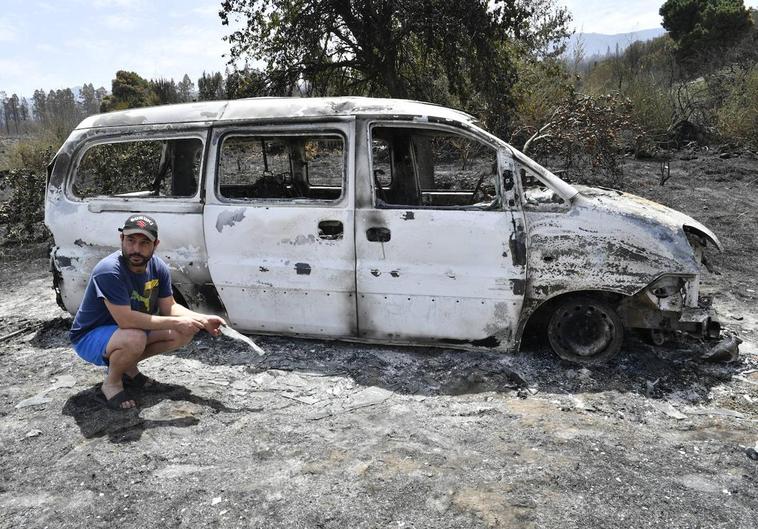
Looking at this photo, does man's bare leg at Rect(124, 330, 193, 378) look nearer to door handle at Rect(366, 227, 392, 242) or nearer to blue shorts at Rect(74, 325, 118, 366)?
blue shorts at Rect(74, 325, 118, 366)

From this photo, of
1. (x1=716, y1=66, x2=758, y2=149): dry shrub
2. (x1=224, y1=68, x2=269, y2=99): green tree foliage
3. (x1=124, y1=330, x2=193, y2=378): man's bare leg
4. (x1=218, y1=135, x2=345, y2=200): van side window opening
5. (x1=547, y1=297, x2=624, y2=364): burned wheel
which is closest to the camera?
(x1=124, y1=330, x2=193, y2=378): man's bare leg

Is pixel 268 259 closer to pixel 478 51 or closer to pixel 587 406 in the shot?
pixel 587 406

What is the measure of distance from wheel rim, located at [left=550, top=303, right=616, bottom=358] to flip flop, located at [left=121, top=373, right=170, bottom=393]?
2.82 m

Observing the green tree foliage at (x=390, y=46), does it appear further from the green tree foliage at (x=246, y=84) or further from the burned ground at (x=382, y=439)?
the burned ground at (x=382, y=439)

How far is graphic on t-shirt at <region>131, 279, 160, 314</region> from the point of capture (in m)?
3.79

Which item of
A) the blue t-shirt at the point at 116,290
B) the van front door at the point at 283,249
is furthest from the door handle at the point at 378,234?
the blue t-shirt at the point at 116,290

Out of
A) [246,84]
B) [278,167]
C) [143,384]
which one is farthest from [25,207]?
[143,384]

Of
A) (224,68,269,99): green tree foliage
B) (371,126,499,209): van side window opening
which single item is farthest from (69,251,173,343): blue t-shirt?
(224,68,269,99): green tree foliage

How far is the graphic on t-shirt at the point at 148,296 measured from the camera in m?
3.79

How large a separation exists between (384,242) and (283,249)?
0.79 meters

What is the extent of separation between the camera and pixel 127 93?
24.4 metres

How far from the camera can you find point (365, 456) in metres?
3.18

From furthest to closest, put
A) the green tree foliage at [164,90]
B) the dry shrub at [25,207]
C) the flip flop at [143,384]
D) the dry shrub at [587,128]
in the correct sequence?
the green tree foliage at [164,90]
the dry shrub at [25,207]
the dry shrub at [587,128]
the flip flop at [143,384]

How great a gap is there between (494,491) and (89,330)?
2690 mm
